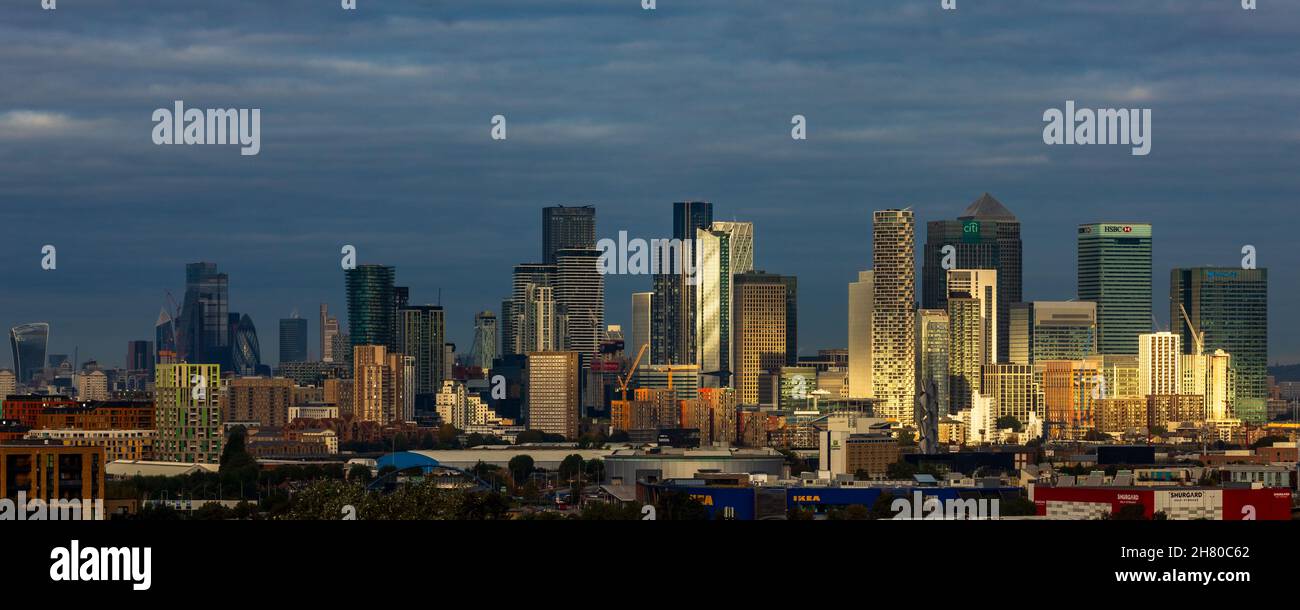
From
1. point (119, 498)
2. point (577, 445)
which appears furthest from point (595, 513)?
point (577, 445)

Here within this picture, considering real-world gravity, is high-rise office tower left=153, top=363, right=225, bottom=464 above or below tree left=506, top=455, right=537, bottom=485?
above
